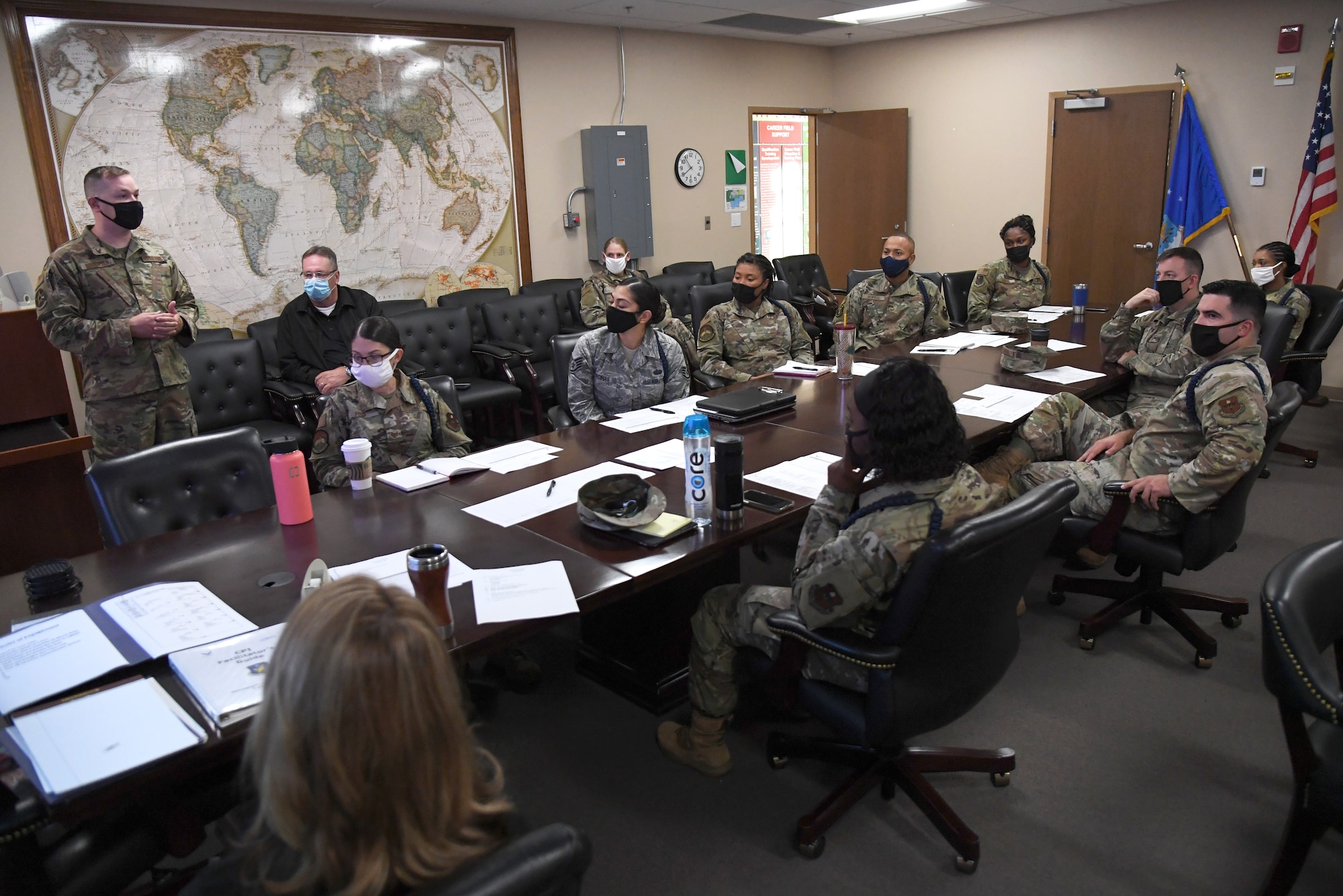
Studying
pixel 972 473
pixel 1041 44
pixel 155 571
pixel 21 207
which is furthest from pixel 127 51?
pixel 1041 44

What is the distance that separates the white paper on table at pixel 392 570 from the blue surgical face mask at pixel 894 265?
381cm

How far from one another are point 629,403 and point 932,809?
83.5 inches

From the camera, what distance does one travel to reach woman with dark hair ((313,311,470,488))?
2967 millimetres

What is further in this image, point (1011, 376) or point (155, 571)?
point (1011, 376)

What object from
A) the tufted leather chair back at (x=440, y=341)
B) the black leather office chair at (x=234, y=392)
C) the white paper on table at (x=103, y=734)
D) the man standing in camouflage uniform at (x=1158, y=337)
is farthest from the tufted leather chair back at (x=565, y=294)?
the white paper on table at (x=103, y=734)

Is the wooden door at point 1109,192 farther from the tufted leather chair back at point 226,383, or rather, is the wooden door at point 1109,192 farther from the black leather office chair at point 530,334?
the tufted leather chair back at point 226,383

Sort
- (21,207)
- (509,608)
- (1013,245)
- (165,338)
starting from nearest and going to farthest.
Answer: (509,608)
(165,338)
(21,207)
(1013,245)

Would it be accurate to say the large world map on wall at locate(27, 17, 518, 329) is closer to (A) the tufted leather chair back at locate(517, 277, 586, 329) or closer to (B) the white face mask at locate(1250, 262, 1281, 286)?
(A) the tufted leather chair back at locate(517, 277, 586, 329)

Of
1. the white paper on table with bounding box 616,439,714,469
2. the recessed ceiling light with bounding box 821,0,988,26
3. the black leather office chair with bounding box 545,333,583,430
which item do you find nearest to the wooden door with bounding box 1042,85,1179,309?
the recessed ceiling light with bounding box 821,0,988,26

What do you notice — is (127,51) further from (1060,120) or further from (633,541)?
(1060,120)

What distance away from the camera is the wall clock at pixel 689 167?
7656 millimetres

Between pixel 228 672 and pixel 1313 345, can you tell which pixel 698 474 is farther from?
pixel 1313 345

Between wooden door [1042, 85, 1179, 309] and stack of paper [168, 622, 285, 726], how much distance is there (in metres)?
6.85

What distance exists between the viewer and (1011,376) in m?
3.85
